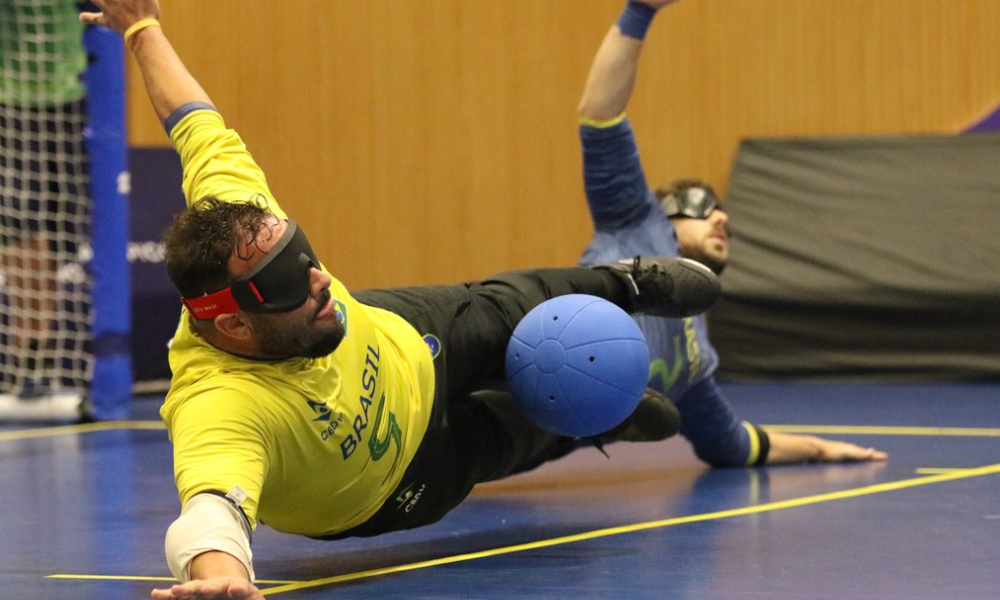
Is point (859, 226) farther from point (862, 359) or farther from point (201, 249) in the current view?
point (201, 249)

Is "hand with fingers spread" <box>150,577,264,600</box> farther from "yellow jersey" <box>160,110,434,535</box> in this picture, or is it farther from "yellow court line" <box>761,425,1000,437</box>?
"yellow court line" <box>761,425,1000,437</box>

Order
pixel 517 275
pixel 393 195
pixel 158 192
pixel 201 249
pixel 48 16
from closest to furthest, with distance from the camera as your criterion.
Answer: pixel 201 249, pixel 517 275, pixel 48 16, pixel 158 192, pixel 393 195

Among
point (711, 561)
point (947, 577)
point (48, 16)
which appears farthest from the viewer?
point (48, 16)

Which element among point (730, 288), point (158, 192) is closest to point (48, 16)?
point (158, 192)

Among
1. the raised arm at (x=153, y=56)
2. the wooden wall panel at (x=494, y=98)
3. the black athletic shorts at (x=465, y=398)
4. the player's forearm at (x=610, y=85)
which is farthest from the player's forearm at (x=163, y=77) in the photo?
the wooden wall panel at (x=494, y=98)

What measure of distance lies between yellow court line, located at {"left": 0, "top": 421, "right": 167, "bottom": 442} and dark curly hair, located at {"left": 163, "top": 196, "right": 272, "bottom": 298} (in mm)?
4428

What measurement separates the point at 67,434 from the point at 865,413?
13.2ft

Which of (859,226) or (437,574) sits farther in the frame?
(859,226)

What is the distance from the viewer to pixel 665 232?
568cm

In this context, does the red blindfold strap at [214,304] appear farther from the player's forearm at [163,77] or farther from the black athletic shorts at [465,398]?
the player's forearm at [163,77]

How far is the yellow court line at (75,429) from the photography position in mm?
7555

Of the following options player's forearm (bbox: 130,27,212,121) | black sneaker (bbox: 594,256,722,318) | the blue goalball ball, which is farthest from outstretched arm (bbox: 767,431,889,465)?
player's forearm (bbox: 130,27,212,121)

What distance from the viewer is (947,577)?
11.7 ft

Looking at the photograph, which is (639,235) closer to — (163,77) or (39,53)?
(163,77)
